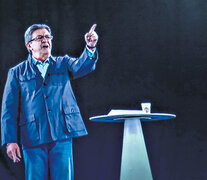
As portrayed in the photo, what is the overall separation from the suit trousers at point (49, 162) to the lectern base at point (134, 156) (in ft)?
1.42

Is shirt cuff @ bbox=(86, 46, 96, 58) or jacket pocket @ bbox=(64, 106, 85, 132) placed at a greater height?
shirt cuff @ bbox=(86, 46, 96, 58)

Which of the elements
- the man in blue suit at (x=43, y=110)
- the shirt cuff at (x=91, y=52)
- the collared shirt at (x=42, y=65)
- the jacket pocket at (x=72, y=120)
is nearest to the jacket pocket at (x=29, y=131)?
the man in blue suit at (x=43, y=110)

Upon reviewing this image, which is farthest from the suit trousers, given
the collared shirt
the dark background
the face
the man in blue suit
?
the face

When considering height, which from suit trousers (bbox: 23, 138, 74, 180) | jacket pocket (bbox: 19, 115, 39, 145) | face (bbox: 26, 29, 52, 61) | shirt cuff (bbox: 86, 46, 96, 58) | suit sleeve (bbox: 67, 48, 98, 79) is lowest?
suit trousers (bbox: 23, 138, 74, 180)

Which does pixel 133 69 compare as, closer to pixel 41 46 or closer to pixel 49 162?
pixel 41 46

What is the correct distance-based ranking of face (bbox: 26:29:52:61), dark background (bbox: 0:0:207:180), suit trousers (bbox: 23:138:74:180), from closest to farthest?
suit trousers (bbox: 23:138:74:180) → face (bbox: 26:29:52:61) → dark background (bbox: 0:0:207:180)

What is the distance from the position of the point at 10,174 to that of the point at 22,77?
2.78ft

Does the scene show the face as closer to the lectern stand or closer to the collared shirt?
the collared shirt

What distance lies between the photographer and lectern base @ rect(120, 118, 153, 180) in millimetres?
2058

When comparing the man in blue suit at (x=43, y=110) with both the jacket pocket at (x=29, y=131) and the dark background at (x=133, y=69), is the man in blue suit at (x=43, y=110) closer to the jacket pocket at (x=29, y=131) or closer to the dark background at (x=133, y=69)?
the jacket pocket at (x=29, y=131)

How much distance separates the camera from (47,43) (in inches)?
99.1

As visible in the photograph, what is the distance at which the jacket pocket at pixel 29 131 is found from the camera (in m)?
2.34

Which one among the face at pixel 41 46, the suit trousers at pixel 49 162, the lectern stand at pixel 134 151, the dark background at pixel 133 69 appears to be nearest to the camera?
the lectern stand at pixel 134 151

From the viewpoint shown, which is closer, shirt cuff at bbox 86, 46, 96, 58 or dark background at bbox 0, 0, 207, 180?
shirt cuff at bbox 86, 46, 96, 58
